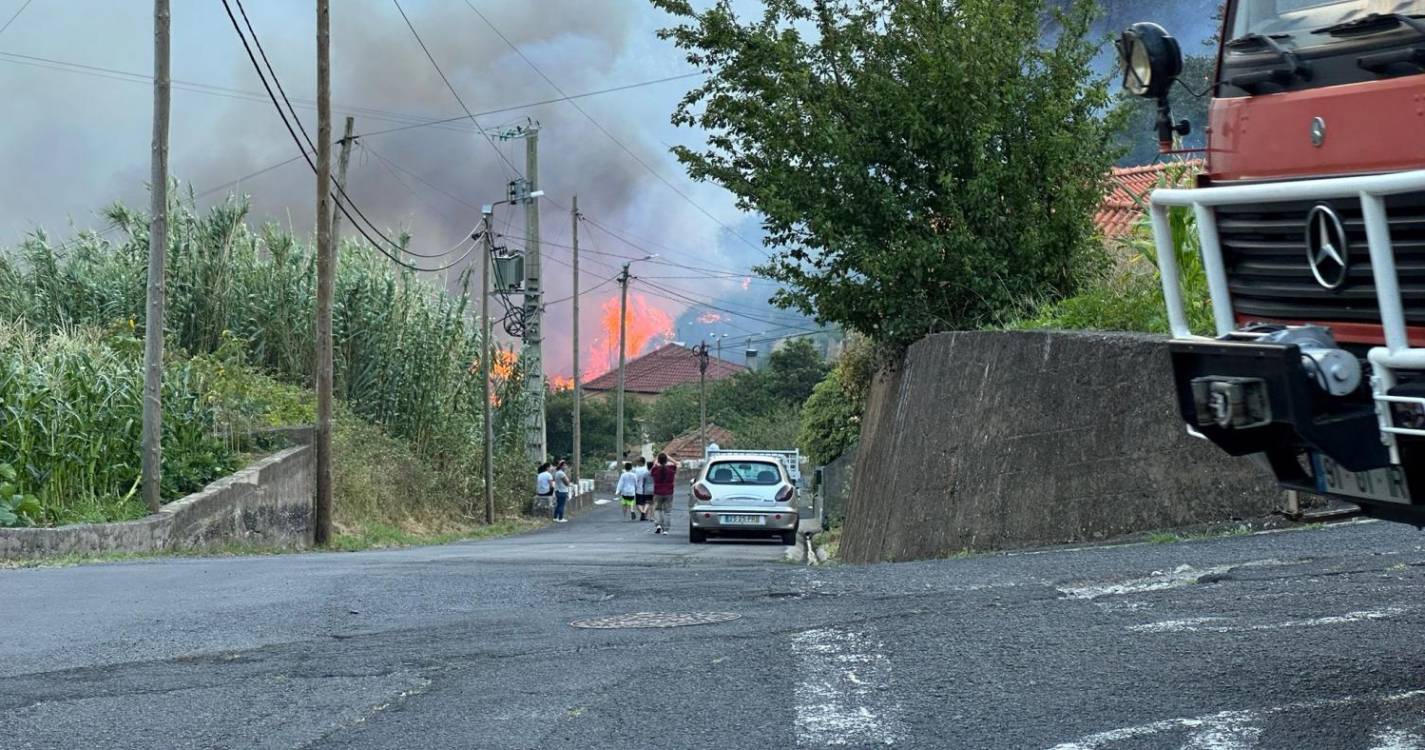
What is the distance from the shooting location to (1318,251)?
4.90m

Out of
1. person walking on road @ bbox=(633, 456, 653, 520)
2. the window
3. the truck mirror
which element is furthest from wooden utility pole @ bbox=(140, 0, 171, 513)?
person walking on road @ bbox=(633, 456, 653, 520)

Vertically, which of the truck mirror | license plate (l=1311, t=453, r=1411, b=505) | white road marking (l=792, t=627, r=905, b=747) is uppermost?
the truck mirror

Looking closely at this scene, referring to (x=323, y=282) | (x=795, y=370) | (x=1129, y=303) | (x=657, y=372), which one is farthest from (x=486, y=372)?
(x=657, y=372)

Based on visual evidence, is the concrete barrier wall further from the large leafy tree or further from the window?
the window

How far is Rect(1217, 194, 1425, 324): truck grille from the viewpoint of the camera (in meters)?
4.48

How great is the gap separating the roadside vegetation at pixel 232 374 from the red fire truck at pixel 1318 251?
1503 centimetres

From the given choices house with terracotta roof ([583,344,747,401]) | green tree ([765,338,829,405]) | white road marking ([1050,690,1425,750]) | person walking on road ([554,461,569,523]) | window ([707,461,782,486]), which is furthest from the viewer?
house with terracotta roof ([583,344,747,401])

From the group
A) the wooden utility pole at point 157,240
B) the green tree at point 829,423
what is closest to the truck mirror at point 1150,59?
the wooden utility pole at point 157,240

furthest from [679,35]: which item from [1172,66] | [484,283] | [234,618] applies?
[484,283]

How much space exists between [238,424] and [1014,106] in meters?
12.0

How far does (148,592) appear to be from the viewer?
34.3ft

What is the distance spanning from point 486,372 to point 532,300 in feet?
16.5

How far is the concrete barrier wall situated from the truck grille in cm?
521

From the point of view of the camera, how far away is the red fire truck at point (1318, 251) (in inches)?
177
